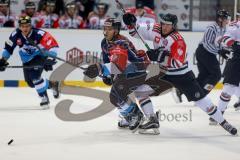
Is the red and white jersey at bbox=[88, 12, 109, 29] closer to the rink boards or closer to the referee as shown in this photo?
the rink boards

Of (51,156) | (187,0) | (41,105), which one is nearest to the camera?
(51,156)

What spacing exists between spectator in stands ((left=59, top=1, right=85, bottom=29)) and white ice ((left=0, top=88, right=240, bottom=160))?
2.57m

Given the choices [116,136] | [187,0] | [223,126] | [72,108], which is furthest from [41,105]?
[187,0]

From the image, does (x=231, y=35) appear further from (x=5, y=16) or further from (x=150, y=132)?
(x=5, y=16)

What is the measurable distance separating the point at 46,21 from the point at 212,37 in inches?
133

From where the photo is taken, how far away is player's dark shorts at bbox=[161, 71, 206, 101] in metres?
5.56

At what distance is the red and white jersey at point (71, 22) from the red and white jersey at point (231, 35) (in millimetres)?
3734

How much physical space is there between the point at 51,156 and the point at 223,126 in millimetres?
1773

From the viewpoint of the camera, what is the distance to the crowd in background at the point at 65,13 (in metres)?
9.62

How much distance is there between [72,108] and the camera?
744cm

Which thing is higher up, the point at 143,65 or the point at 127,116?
the point at 143,65

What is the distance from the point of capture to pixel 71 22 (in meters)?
9.84

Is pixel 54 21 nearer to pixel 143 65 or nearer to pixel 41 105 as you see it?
pixel 41 105

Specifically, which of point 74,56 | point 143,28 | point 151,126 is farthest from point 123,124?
point 74,56
